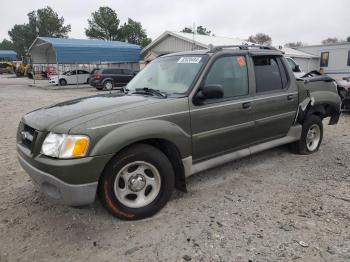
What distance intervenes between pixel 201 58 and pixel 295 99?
1887 mm

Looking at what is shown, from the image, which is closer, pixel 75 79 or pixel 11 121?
pixel 11 121

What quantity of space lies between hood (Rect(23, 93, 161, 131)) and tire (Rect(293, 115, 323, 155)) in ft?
9.90

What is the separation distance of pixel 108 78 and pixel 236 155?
19.7 metres

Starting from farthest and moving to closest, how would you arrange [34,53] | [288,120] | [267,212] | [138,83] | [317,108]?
1. [34,53]
2. [317,108]
3. [288,120]
4. [138,83]
5. [267,212]

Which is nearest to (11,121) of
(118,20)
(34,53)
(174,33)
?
(174,33)

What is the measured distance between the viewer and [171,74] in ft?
13.7

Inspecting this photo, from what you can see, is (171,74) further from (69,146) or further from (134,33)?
(134,33)

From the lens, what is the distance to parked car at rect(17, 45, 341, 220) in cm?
299

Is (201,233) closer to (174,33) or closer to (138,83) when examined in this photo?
(138,83)

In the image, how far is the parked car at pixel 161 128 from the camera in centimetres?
299

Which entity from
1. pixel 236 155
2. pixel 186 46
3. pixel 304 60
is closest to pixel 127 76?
pixel 186 46

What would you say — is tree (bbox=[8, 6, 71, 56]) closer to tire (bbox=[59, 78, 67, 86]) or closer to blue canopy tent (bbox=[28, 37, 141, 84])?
blue canopy tent (bbox=[28, 37, 141, 84])

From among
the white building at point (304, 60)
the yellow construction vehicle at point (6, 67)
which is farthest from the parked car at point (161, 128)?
the yellow construction vehicle at point (6, 67)

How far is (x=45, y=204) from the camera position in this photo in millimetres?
3834
